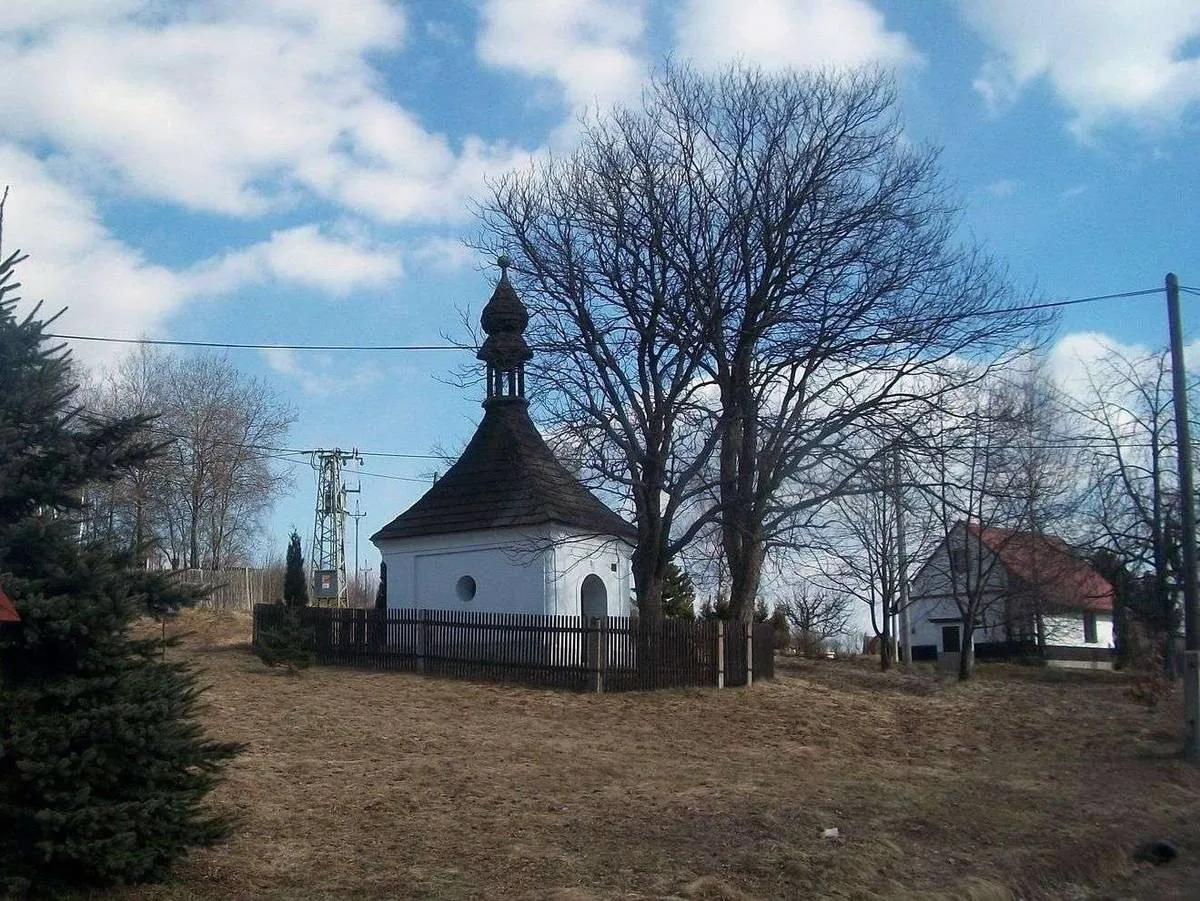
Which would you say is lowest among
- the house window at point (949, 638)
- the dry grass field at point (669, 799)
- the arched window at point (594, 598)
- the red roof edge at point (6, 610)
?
the house window at point (949, 638)

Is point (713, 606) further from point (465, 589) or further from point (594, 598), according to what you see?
point (465, 589)

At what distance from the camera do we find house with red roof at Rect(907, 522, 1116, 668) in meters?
32.4

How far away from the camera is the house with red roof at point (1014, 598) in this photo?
32.4 meters

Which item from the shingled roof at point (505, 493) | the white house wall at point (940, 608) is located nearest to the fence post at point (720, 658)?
the shingled roof at point (505, 493)

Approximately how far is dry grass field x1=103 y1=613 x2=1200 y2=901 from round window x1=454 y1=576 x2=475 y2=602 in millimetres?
6129

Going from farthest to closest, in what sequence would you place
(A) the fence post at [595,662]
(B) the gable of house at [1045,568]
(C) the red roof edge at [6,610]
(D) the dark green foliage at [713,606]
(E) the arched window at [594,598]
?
(D) the dark green foliage at [713,606]
(B) the gable of house at [1045,568]
(E) the arched window at [594,598]
(A) the fence post at [595,662]
(C) the red roof edge at [6,610]

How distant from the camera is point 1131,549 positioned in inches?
1228

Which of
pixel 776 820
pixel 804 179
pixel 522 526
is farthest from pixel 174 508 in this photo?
pixel 776 820

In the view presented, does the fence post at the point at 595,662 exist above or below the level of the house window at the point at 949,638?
above

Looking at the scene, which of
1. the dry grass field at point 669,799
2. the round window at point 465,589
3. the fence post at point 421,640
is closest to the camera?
the dry grass field at point 669,799

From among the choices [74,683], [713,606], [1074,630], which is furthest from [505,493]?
[1074,630]

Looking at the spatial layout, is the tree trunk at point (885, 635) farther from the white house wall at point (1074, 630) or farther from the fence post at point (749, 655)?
the fence post at point (749, 655)

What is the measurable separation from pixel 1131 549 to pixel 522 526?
17396mm

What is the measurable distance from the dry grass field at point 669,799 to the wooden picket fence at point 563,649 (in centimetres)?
98
